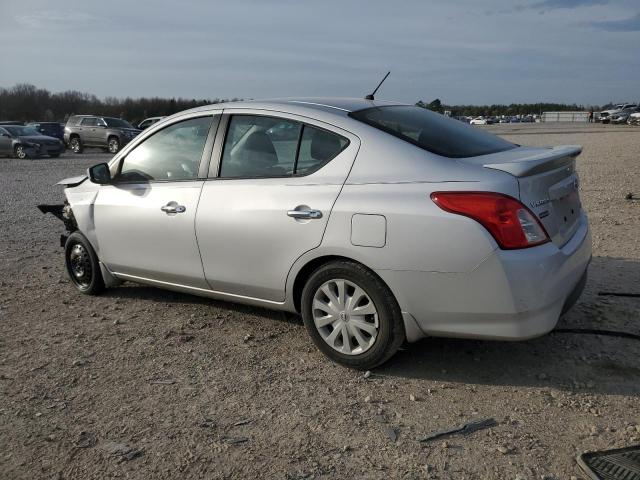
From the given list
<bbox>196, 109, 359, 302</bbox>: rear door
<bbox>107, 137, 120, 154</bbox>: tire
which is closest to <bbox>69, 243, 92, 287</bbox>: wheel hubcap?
<bbox>196, 109, 359, 302</bbox>: rear door

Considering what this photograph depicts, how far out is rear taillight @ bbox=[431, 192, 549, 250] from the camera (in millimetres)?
3086

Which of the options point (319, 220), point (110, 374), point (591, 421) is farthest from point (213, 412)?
point (591, 421)

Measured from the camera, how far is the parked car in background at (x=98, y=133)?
27125mm

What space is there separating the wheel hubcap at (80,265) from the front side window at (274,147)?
1878mm

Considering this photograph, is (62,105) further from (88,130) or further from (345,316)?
(345,316)

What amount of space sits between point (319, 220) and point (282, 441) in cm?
129

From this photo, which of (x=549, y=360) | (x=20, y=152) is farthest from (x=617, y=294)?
(x=20, y=152)

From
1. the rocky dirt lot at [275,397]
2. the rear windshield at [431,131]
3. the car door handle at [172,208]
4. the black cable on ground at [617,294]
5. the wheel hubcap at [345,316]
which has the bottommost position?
the rocky dirt lot at [275,397]

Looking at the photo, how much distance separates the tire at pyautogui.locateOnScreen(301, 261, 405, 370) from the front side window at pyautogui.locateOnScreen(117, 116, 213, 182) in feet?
4.48

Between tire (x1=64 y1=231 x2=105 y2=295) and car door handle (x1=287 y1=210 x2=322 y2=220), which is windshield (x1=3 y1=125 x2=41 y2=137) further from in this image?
car door handle (x1=287 y1=210 x2=322 y2=220)

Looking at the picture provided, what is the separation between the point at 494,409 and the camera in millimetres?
3215

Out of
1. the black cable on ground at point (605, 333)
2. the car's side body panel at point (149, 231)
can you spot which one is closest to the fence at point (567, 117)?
the black cable on ground at point (605, 333)

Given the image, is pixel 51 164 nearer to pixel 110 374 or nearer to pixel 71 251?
pixel 71 251

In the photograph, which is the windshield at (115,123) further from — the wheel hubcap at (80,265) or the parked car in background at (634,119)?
the parked car in background at (634,119)
